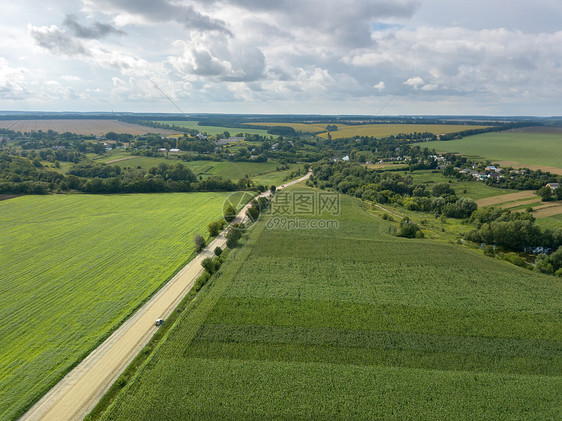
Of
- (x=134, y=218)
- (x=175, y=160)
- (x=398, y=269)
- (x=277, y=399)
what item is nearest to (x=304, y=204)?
(x=398, y=269)

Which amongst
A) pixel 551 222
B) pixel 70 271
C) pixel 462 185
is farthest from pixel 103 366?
pixel 462 185

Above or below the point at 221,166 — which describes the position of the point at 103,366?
below

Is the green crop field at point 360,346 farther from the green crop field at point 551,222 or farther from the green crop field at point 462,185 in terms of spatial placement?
the green crop field at point 462,185

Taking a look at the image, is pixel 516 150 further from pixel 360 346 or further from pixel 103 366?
pixel 103 366

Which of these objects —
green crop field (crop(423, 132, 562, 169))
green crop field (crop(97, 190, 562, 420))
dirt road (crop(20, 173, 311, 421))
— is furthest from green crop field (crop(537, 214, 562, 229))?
dirt road (crop(20, 173, 311, 421))

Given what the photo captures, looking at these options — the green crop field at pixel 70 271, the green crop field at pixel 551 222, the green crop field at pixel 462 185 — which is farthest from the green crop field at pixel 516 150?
the green crop field at pixel 70 271

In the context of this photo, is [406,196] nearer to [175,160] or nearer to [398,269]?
[398,269]
